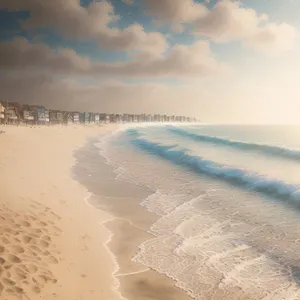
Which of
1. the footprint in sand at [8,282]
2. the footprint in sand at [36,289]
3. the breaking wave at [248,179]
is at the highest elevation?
the footprint in sand at [8,282]

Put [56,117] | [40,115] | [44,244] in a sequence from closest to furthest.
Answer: [44,244], [40,115], [56,117]

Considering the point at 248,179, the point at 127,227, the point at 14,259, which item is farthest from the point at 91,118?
the point at 14,259

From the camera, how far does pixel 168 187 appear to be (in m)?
15.4

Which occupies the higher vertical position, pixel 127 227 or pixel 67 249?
pixel 67 249

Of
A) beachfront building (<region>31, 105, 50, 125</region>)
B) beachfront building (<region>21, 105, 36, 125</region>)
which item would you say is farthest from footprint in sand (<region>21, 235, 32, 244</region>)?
beachfront building (<region>31, 105, 50, 125</region>)

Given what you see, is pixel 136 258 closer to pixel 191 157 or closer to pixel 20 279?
pixel 20 279

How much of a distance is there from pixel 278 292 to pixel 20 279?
492 cm

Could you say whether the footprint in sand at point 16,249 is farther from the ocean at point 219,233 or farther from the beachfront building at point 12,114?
the beachfront building at point 12,114

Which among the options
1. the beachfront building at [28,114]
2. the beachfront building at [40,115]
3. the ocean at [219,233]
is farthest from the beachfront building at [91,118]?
the ocean at [219,233]

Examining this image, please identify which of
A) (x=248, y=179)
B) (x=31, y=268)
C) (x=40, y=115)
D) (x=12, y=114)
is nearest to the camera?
(x=31, y=268)

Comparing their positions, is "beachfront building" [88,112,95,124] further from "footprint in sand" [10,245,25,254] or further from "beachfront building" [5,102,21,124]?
"footprint in sand" [10,245,25,254]

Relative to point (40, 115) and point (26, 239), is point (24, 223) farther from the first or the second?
point (40, 115)

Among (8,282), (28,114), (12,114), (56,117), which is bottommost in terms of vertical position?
(8,282)

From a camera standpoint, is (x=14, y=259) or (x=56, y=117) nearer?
(x=14, y=259)
